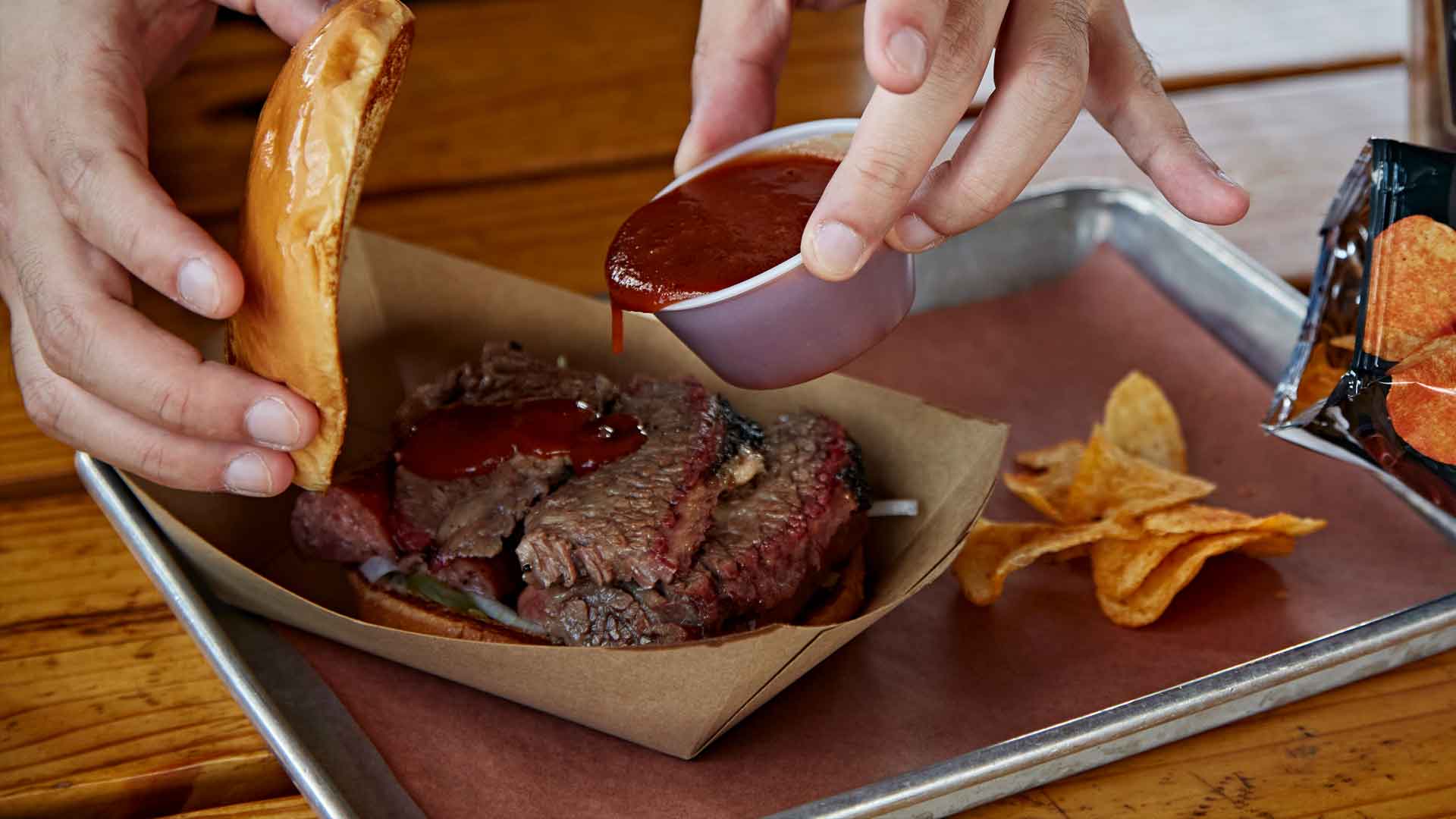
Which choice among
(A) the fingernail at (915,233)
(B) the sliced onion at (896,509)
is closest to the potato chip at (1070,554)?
(B) the sliced onion at (896,509)

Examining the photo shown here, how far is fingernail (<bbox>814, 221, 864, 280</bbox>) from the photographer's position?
134 centimetres

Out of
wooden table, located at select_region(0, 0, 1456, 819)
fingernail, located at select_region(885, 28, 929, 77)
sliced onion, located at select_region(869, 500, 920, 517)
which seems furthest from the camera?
sliced onion, located at select_region(869, 500, 920, 517)

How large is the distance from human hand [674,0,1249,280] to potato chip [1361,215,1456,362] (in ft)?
0.74

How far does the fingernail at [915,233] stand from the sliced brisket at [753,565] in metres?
0.36

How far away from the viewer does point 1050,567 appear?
1.96 metres

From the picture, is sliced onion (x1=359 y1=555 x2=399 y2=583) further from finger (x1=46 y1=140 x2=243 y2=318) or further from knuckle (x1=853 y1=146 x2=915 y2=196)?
knuckle (x1=853 y1=146 x2=915 y2=196)

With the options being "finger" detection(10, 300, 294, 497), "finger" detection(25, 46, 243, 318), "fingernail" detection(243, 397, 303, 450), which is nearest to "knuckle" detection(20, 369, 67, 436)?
"finger" detection(10, 300, 294, 497)

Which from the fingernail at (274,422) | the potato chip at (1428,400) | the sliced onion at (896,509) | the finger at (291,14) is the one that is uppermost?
the finger at (291,14)

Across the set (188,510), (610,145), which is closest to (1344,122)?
(610,145)

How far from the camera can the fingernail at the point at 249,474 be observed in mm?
1627

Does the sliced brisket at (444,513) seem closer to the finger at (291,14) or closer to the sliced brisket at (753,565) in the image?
the sliced brisket at (753,565)

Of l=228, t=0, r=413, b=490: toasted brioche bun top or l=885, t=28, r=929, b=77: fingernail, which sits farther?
l=228, t=0, r=413, b=490: toasted brioche bun top

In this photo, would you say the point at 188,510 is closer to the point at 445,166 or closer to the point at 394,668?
the point at 394,668

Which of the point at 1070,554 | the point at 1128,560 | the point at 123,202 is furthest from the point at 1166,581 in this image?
the point at 123,202
